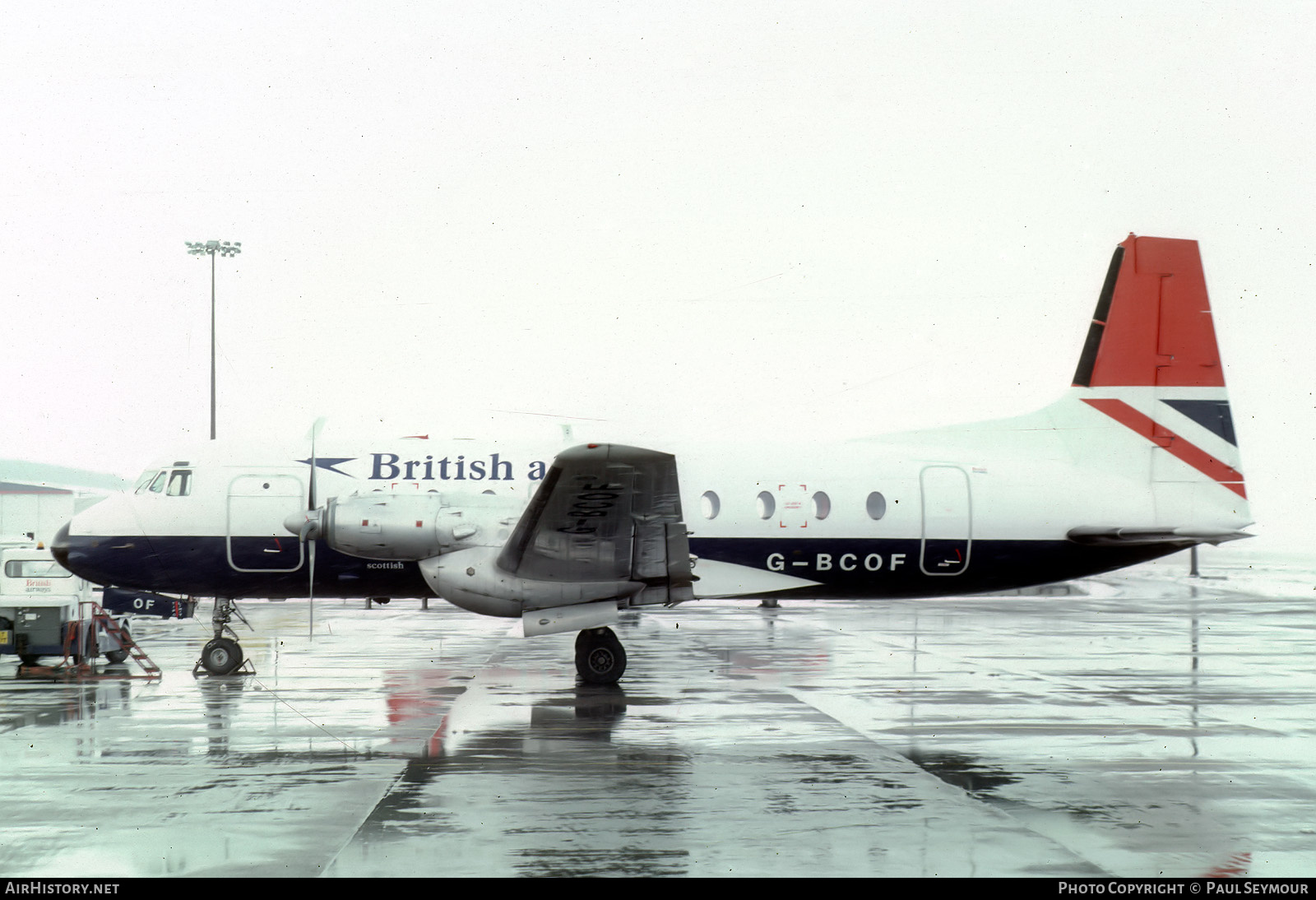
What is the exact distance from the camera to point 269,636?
71.9 ft

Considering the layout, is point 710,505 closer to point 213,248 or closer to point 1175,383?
point 1175,383

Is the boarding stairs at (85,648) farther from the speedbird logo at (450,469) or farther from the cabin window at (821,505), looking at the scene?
the cabin window at (821,505)

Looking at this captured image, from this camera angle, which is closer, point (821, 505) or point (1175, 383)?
point (821, 505)

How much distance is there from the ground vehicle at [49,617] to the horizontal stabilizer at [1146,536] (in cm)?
1470

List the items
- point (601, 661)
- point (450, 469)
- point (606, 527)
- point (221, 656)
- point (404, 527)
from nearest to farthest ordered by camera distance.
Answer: point (606, 527)
point (404, 527)
point (601, 661)
point (221, 656)
point (450, 469)

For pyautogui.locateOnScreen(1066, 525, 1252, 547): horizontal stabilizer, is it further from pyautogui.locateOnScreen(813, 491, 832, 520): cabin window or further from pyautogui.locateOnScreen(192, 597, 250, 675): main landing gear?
pyautogui.locateOnScreen(192, 597, 250, 675): main landing gear

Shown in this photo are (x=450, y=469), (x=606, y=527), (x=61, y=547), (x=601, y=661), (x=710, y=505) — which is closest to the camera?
(x=606, y=527)

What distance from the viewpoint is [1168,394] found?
16.6m

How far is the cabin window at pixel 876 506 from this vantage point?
15.7 meters

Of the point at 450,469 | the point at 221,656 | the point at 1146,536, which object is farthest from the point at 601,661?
the point at 1146,536

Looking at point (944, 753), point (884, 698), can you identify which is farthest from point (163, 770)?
point (884, 698)

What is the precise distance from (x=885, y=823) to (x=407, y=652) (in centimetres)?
1268

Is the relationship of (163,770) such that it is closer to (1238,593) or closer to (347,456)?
(347,456)

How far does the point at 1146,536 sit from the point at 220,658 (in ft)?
44.1
